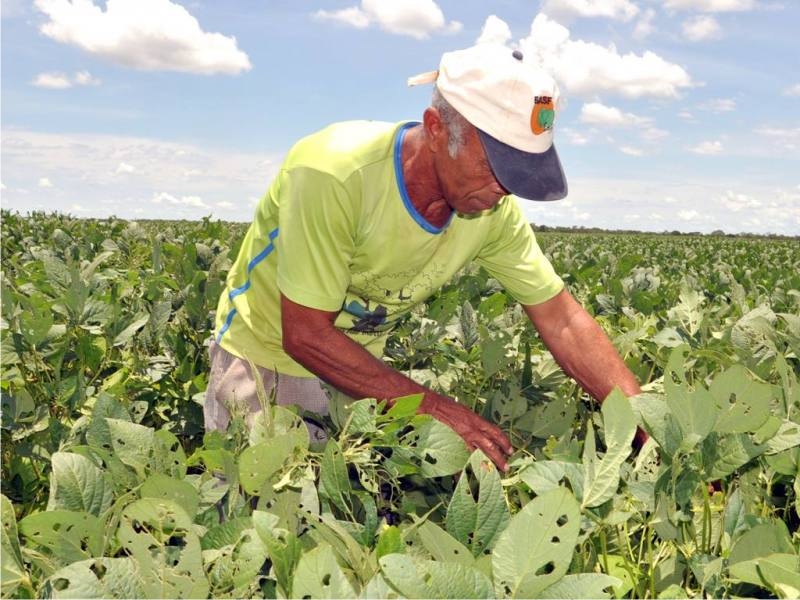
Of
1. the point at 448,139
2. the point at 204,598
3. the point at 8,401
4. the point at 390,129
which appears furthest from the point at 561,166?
the point at 8,401

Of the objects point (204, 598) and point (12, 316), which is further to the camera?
point (12, 316)

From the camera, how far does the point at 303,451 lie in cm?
157

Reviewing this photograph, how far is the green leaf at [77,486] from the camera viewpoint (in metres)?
1.49

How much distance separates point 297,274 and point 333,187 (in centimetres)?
32

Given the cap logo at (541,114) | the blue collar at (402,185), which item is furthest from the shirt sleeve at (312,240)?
the cap logo at (541,114)

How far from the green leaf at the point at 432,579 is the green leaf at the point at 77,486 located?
2.29 ft

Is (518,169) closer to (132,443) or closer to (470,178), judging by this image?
(470,178)

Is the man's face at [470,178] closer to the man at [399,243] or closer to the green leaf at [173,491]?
the man at [399,243]

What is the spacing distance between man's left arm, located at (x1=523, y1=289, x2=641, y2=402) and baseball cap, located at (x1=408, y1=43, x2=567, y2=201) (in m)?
0.68

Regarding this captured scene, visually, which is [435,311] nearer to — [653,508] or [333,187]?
[333,187]

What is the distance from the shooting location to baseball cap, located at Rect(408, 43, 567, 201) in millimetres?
2400

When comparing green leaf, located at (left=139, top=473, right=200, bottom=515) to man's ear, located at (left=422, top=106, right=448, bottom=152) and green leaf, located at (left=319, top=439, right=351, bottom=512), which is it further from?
man's ear, located at (left=422, top=106, right=448, bottom=152)

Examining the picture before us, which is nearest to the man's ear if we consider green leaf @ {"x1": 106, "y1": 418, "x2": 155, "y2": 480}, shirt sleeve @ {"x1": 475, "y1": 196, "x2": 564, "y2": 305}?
shirt sleeve @ {"x1": 475, "y1": 196, "x2": 564, "y2": 305}

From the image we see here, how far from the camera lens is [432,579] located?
1.10 metres
